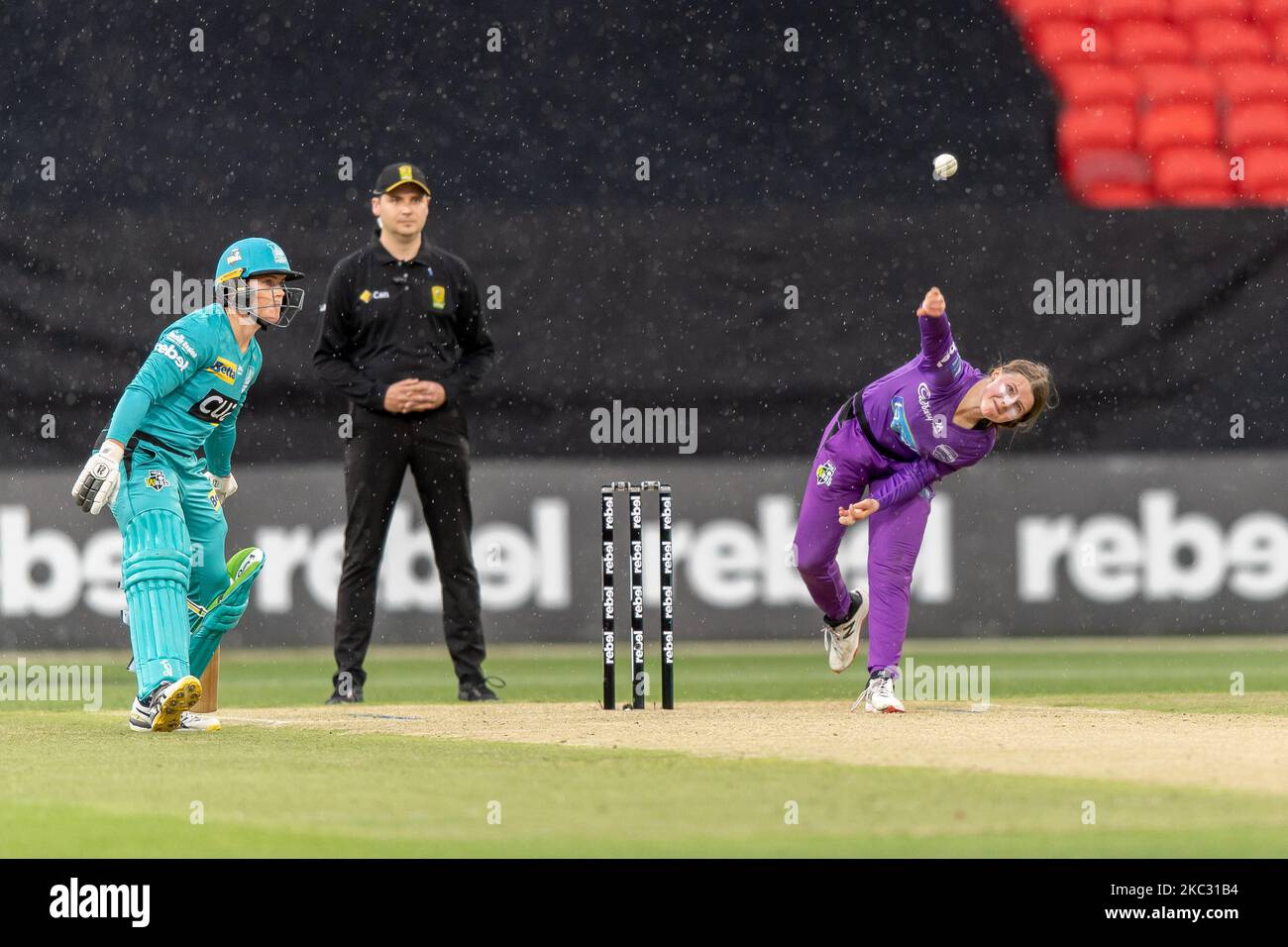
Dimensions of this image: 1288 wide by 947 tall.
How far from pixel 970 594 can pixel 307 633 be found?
174 inches

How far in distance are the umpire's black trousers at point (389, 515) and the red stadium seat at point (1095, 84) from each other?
8223 mm

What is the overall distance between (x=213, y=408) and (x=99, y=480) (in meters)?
0.70

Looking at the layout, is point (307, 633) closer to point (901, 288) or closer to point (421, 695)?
point (421, 695)

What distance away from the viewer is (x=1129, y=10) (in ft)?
58.4

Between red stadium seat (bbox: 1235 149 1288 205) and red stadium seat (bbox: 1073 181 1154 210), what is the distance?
A: 30.7 inches

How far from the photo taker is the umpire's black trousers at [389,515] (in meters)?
9.98

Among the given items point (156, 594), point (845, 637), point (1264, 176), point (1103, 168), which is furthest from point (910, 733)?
point (1264, 176)

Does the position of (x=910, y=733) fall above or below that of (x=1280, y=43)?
below

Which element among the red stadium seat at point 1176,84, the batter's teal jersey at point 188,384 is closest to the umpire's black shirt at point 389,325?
the batter's teal jersey at point 188,384

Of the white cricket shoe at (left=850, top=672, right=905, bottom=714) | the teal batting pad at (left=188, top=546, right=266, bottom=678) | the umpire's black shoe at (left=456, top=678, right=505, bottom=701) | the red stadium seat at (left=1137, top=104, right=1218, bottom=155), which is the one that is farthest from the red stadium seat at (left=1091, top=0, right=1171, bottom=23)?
the teal batting pad at (left=188, top=546, right=266, bottom=678)

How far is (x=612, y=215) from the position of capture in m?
13.6

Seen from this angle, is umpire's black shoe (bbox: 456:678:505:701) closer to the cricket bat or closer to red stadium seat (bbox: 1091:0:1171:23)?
the cricket bat

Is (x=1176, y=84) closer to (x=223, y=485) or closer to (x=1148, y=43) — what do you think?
(x=1148, y=43)

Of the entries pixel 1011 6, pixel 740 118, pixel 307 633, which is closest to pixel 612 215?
pixel 740 118
